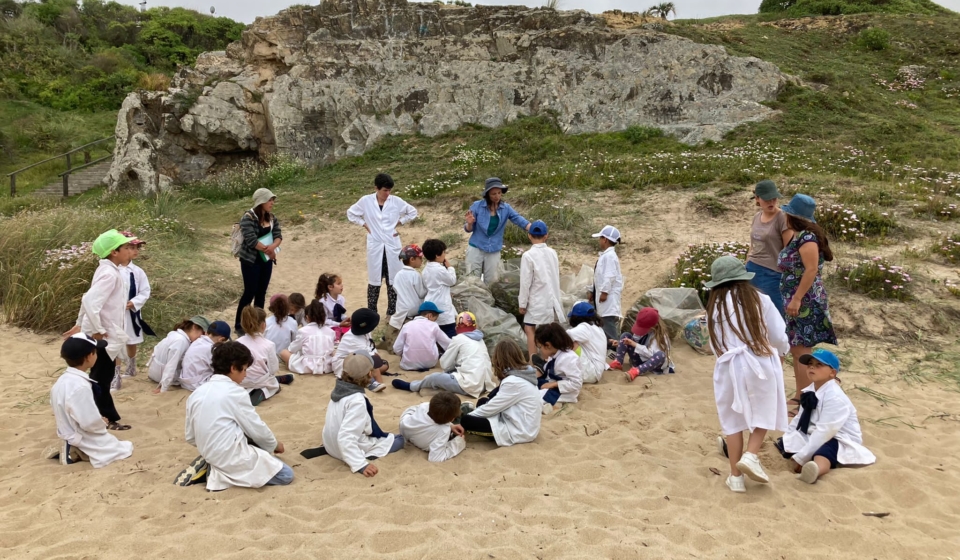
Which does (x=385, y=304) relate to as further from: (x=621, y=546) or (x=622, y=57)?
(x=622, y=57)

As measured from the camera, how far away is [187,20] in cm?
3366

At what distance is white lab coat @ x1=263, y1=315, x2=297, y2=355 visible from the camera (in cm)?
609

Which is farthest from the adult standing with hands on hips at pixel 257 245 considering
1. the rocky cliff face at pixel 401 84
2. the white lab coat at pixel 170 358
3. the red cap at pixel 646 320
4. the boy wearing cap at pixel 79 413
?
the rocky cliff face at pixel 401 84

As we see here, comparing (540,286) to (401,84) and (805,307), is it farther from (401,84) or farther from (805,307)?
(401,84)

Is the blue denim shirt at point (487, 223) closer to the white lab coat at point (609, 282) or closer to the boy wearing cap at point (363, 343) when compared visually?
the white lab coat at point (609, 282)

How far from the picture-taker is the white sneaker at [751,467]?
345 cm

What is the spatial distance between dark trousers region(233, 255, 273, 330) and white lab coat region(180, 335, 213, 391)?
1.31 meters

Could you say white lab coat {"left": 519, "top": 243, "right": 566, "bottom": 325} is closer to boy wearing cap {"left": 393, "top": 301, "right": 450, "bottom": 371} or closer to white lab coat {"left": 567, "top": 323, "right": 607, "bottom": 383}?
white lab coat {"left": 567, "top": 323, "right": 607, "bottom": 383}

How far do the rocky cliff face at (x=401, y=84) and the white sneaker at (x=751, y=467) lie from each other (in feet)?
46.0

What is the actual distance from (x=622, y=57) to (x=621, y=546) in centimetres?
1692

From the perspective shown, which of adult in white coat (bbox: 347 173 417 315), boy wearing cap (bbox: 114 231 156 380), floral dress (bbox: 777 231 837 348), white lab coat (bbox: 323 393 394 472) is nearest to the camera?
white lab coat (bbox: 323 393 394 472)

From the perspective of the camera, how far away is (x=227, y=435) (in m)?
3.63

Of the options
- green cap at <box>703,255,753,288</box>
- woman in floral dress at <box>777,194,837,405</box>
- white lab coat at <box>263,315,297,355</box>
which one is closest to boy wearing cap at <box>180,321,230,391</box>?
white lab coat at <box>263,315,297,355</box>

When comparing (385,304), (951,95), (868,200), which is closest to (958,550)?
(385,304)
